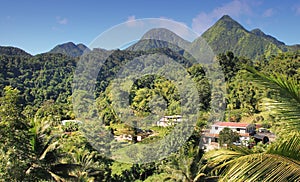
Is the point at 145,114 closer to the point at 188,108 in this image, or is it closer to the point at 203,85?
the point at 188,108

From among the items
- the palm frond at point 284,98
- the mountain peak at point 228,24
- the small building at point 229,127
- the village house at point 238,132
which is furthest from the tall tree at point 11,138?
the mountain peak at point 228,24

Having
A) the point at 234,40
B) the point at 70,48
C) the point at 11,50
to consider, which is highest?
the point at 234,40

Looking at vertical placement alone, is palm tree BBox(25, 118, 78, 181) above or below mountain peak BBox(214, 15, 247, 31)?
below

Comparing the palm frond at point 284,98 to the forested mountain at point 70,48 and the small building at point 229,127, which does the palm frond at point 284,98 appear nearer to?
the small building at point 229,127

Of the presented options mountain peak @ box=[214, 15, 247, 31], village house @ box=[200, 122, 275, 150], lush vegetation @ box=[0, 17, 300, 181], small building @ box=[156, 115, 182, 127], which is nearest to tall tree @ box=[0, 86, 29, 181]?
lush vegetation @ box=[0, 17, 300, 181]

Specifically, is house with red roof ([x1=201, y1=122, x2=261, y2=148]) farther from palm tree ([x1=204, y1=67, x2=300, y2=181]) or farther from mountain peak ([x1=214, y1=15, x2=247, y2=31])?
mountain peak ([x1=214, y1=15, x2=247, y2=31])

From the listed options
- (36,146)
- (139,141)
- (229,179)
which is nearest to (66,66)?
(139,141)

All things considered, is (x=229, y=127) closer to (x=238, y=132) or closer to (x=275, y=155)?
(x=238, y=132)

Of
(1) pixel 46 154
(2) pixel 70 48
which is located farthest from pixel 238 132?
(2) pixel 70 48

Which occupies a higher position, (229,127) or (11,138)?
(11,138)
